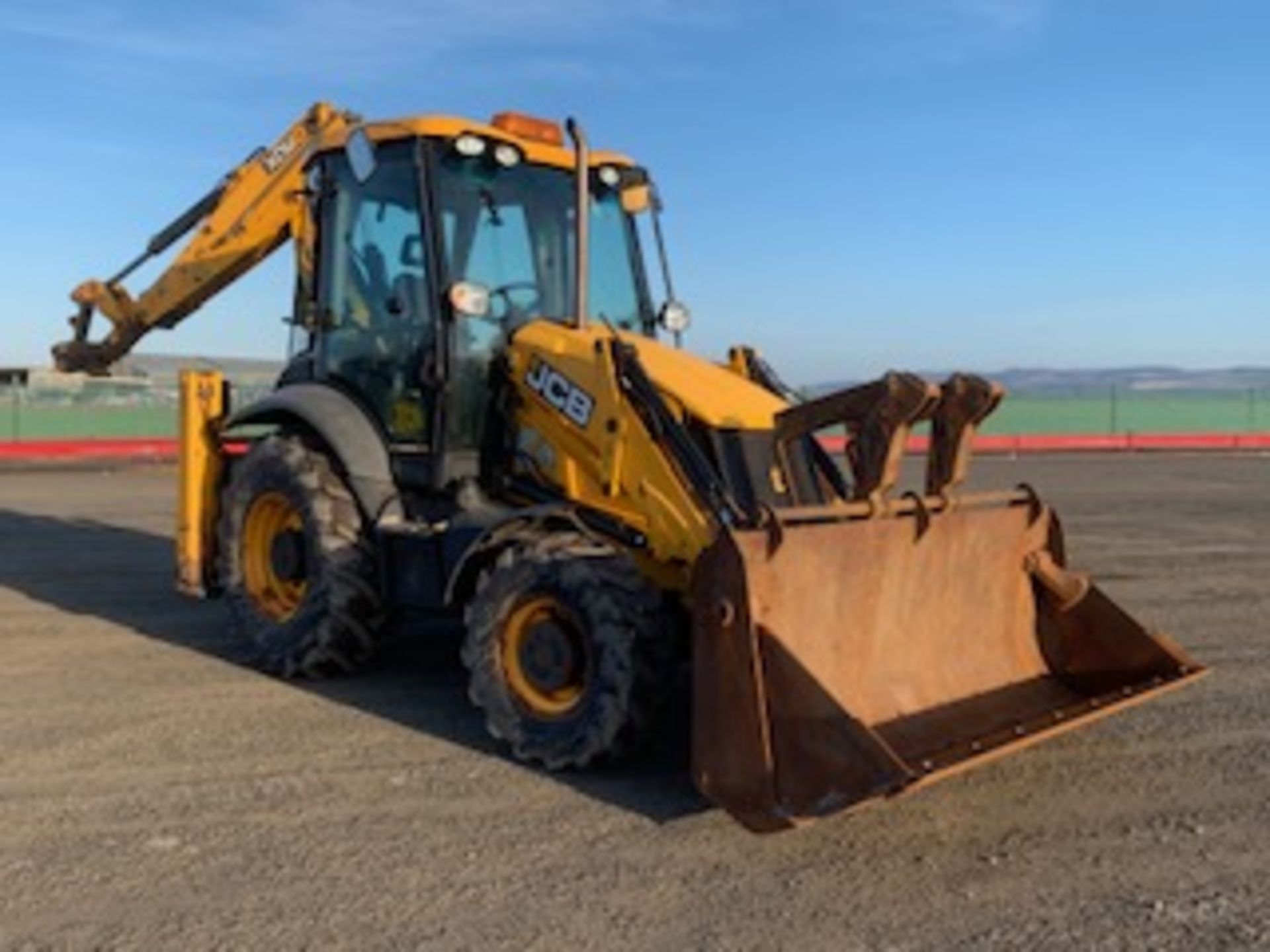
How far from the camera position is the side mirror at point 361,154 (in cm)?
705

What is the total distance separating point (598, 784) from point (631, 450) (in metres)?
1.42

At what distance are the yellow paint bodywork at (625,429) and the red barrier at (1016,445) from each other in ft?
70.5

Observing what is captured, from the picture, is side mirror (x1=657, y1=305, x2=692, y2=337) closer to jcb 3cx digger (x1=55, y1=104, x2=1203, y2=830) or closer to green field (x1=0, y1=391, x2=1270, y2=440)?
jcb 3cx digger (x1=55, y1=104, x2=1203, y2=830)

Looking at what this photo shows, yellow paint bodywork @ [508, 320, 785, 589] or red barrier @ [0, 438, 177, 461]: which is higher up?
yellow paint bodywork @ [508, 320, 785, 589]

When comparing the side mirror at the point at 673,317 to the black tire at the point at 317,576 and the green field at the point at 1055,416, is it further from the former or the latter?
the green field at the point at 1055,416

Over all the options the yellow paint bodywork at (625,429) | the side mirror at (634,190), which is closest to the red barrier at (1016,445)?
the side mirror at (634,190)

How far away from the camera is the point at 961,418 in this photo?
19.1 feet

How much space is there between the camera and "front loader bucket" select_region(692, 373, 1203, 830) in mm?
4652

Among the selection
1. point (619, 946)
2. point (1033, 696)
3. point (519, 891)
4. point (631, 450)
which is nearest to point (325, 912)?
point (519, 891)

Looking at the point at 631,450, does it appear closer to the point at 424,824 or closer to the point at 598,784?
the point at 598,784

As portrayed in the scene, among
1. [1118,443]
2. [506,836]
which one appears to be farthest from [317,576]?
[1118,443]

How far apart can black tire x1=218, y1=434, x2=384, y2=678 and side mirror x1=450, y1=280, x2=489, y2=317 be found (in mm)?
1148

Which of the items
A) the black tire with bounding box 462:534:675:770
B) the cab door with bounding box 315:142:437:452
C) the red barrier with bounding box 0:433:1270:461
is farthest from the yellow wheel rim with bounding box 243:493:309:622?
the red barrier with bounding box 0:433:1270:461

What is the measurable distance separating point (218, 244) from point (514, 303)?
280 centimetres
